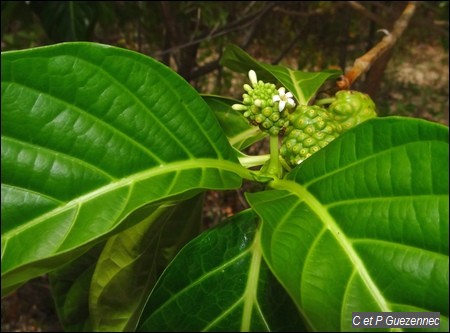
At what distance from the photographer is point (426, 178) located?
65 centimetres

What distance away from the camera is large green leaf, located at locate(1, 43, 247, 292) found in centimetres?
67

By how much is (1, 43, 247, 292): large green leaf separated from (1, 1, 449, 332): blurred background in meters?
1.17

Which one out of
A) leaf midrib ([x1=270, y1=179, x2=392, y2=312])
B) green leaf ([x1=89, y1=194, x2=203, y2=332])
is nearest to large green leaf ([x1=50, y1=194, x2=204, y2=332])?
green leaf ([x1=89, y1=194, x2=203, y2=332])

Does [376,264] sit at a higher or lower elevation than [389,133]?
lower

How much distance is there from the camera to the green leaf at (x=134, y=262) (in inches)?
40.1

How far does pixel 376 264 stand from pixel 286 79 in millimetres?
552

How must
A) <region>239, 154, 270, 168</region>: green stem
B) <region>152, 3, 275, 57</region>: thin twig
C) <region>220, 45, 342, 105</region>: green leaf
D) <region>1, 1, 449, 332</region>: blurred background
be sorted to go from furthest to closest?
<region>152, 3, 275, 57</region>: thin twig, <region>1, 1, 449, 332</region>: blurred background, <region>220, 45, 342, 105</region>: green leaf, <region>239, 154, 270, 168</region>: green stem

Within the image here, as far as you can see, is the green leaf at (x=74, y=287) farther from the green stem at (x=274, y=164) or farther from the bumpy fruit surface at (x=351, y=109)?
the bumpy fruit surface at (x=351, y=109)

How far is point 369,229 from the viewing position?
0.69 metres

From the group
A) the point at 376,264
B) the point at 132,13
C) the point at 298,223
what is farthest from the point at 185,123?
the point at 132,13

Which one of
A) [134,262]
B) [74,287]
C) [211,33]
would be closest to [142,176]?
[134,262]

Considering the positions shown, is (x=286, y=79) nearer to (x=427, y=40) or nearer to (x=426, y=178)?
(x=426, y=178)

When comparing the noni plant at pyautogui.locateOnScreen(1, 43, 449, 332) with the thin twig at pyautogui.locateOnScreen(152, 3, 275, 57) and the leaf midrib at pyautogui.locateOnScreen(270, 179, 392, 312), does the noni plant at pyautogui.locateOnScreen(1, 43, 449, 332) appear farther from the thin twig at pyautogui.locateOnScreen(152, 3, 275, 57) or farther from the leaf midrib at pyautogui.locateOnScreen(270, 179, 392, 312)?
the thin twig at pyautogui.locateOnScreen(152, 3, 275, 57)

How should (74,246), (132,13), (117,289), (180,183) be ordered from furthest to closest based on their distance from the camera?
(132,13) < (117,289) < (180,183) < (74,246)
